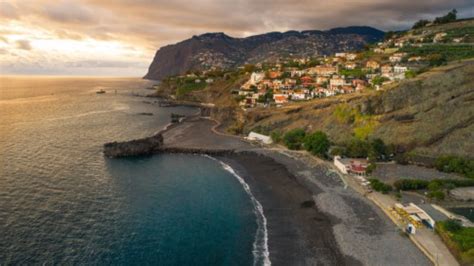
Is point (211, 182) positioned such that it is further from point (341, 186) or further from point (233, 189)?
point (341, 186)

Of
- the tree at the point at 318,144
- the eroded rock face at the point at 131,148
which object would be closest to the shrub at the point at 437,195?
the tree at the point at 318,144

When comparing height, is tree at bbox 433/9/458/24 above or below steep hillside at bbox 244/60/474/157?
above

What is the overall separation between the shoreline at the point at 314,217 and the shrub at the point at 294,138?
9.52ft

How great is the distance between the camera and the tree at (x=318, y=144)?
7056 cm

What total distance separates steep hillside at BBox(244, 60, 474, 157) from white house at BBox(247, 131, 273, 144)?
11.7 ft

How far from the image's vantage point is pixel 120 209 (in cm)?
4772

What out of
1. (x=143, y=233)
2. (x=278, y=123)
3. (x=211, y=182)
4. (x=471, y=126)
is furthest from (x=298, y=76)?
(x=143, y=233)

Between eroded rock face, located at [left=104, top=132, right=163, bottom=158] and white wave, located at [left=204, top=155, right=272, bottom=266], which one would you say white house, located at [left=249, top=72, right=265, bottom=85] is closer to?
eroded rock face, located at [left=104, top=132, right=163, bottom=158]

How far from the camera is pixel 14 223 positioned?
41938 millimetres

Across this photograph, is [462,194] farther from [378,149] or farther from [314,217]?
[314,217]

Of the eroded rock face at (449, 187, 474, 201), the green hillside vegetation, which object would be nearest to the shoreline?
the green hillside vegetation

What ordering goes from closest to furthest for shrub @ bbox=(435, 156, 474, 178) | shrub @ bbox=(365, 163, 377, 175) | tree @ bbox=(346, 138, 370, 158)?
1. shrub @ bbox=(435, 156, 474, 178)
2. shrub @ bbox=(365, 163, 377, 175)
3. tree @ bbox=(346, 138, 370, 158)

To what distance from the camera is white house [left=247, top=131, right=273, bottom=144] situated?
8719cm

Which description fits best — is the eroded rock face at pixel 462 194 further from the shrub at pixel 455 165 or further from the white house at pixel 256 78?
the white house at pixel 256 78
